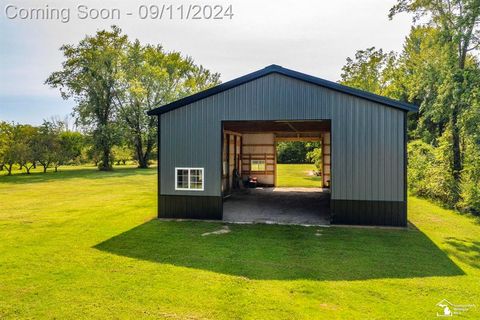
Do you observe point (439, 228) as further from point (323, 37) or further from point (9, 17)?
point (9, 17)

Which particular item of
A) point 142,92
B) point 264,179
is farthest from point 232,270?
point 142,92

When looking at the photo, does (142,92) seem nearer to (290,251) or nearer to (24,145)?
(24,145)

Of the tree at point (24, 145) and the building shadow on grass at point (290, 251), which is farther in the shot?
the tree at point (24, 145)

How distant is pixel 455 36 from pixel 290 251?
11353 millimetres

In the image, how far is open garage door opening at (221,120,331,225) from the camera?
1217cm

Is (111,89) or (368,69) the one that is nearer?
(368,69)

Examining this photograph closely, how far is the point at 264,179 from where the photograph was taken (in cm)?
2144

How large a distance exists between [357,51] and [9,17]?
32.0 metres

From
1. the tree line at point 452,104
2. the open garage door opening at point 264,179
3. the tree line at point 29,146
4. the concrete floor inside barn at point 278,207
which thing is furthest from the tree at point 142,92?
the tree line at point 452,104

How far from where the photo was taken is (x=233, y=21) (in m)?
12.3

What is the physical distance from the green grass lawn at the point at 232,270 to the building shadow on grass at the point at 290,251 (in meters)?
0.03

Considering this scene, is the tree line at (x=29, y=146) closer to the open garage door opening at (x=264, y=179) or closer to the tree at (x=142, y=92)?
the tree at (x=142, y=92)

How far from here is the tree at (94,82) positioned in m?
37.0

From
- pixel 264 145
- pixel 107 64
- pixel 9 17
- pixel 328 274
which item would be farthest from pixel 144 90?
pixel 328 274
